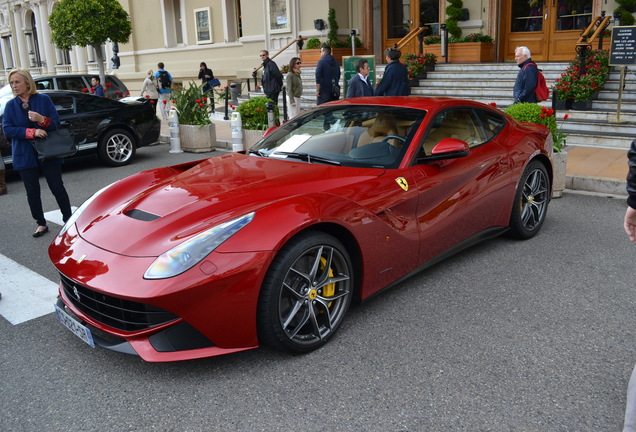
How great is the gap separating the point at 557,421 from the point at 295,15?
18.7 meters

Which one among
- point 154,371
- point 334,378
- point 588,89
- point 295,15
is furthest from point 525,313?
point 295,15

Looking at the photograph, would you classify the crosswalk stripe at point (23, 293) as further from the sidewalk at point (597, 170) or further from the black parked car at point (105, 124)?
the sidewalk at point (597, 170)

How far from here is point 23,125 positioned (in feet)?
19.7

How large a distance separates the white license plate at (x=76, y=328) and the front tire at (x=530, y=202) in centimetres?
369

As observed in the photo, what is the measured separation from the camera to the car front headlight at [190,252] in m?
3.00

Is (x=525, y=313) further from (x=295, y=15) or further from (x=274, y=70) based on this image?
(x=295, y=15)

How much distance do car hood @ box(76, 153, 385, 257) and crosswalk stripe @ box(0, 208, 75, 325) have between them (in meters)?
0.93

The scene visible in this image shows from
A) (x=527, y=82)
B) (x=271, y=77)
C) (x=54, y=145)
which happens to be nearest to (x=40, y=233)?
(x=54, y=145)

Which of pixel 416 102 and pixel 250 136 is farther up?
pixel 416 102

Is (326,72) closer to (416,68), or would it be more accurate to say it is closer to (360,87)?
(360,87)

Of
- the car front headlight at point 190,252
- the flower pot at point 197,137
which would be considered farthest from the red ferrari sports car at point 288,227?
the flower pot at point 197,137

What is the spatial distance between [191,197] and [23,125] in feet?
11.0

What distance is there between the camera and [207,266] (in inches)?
118

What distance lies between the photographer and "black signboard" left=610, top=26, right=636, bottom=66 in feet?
34.5
